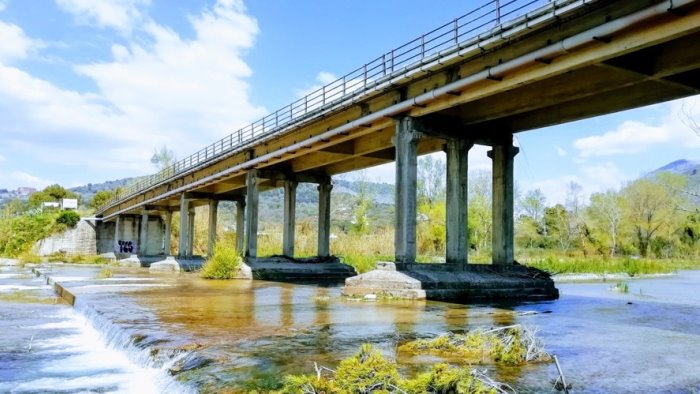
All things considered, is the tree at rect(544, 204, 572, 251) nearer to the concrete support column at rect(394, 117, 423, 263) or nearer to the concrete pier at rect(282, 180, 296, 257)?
the concrete pier at rect(282, 180, 296, 257)

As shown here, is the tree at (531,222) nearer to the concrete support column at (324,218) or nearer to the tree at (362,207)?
the tree at (362,207)

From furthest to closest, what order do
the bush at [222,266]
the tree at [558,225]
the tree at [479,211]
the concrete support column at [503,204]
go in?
the tree at [558,225] → the tree at [479,211] → the bush at [222,266] → the concrete support column at [503,204]

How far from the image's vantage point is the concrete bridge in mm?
14883

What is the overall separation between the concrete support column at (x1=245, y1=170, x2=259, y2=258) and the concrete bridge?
0.09m

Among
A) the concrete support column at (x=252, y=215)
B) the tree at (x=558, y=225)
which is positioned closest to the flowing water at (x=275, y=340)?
Result: the concrete support column at (x=252, y=215)

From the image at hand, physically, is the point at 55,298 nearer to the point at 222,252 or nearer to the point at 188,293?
the point at 188,293

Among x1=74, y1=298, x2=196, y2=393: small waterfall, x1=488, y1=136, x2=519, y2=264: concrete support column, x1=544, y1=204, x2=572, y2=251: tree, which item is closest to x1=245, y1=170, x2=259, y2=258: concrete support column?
x1=488, y1=136, x2=519, y2=264: concrete support column

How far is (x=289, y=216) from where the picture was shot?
3838 centimetres

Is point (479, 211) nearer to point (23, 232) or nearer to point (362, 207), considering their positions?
point (362, 207)

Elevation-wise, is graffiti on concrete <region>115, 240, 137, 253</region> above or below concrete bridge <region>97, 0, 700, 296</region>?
below

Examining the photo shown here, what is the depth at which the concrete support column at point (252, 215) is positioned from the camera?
1415 inches

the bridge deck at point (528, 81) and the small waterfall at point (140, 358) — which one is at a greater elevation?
the bridge deck at point (528, 81)

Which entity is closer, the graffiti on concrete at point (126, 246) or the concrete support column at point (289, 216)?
the concrete support column at point (289, 216)

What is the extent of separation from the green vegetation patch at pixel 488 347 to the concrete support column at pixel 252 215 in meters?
27.8
